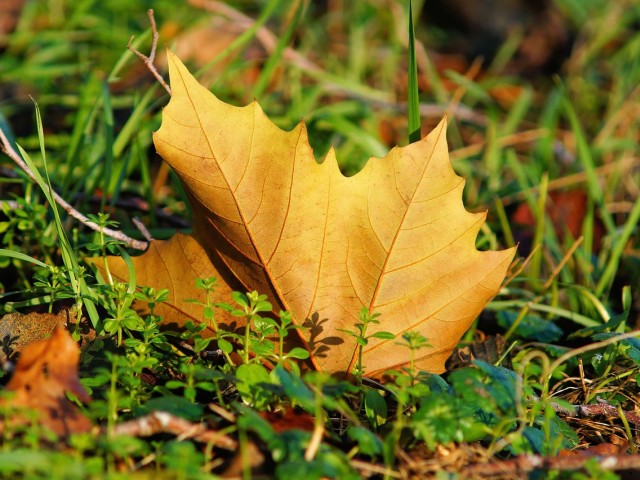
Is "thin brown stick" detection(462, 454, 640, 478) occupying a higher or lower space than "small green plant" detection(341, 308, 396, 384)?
lower

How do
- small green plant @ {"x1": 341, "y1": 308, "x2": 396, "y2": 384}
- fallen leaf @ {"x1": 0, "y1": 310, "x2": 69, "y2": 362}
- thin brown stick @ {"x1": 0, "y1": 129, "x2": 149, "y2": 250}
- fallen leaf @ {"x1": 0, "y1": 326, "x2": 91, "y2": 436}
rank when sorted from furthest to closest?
1. thin brown stick @ {"x1": 0, "y1": 129, "x2": 149, "y2": 250}
2. fallen leaf @ {"x1": 0, "y1": 310, "x2": 69, "y2": 362}
3. small green plant @ {"x1": 341, "y1": 308, "x2": 396, "y2": 384}
4. fallen leaf @ {"x1": 0, "y1": 326, "x2": 91, "y2": 436}

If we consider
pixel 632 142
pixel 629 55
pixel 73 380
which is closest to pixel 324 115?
pixel 632 142

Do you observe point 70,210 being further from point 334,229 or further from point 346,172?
point 346,172

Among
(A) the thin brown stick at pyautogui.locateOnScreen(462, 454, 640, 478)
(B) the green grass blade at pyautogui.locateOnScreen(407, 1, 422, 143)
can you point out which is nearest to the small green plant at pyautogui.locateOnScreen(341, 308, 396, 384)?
(A) the thin brown stick at pyautogui.locateOnScreen(462, 454, 640, 478)

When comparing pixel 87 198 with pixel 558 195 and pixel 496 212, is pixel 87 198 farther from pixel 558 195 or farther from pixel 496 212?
pixel 558 195

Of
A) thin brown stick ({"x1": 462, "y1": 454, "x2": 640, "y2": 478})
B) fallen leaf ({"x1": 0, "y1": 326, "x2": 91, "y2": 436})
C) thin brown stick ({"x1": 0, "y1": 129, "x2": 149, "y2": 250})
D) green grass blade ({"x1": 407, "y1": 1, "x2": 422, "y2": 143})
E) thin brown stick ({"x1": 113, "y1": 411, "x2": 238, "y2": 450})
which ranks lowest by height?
thin brown stick ({"x1": 462, "y1": 454, "x2": 640, "y2": 478})

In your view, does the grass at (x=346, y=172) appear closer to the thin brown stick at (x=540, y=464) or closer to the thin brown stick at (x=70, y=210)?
the thin brown stick at (x=540, y=464)

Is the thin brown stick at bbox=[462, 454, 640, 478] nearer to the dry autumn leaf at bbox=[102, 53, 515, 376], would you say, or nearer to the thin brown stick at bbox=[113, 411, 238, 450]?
the dry autumn leaf at bbox=[102, 53, 515, 376]

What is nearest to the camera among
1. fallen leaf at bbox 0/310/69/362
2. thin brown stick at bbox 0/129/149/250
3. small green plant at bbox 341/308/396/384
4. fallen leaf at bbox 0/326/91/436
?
fallen leaf at bbox 0/326/91/436
